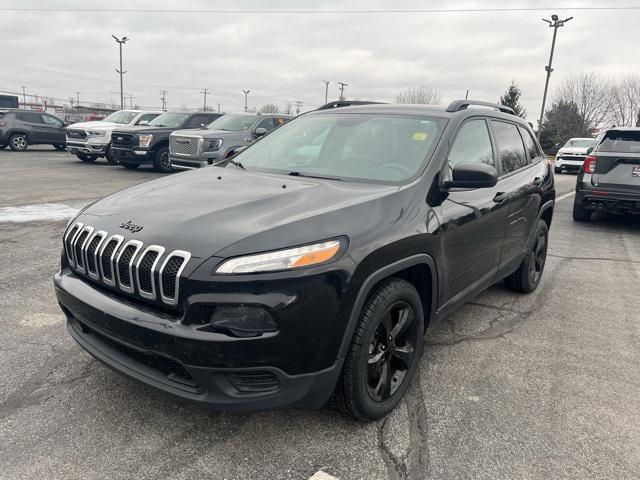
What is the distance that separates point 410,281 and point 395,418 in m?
0.76

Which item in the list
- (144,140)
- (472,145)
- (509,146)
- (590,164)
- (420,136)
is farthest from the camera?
(144,140)

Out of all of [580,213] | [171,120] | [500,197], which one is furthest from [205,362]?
[171,120]

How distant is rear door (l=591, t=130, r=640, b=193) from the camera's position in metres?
7.99

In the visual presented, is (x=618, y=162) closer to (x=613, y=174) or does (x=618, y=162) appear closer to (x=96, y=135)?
(x=613, y=174)

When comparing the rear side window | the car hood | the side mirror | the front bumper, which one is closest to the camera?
the front bumper

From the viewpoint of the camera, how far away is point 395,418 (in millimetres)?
2713

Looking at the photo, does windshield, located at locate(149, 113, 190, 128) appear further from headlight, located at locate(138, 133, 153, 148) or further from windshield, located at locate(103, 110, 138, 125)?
windshield, located at locate(103, 110, 138, 125)

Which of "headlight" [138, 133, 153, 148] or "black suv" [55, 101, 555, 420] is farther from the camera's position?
"headlight" [138, 133, 153, 148]

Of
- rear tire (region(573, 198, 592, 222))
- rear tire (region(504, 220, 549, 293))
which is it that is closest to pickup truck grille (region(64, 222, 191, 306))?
rear tire (region(504, 220, 549, 293))

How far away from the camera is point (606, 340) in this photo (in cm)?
393

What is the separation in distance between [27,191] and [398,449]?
965cm

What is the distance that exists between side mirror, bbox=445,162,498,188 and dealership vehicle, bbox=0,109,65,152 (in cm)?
2132

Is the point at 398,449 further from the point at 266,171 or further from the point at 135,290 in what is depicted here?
the point at 266,171

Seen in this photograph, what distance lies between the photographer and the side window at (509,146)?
4012 mm
